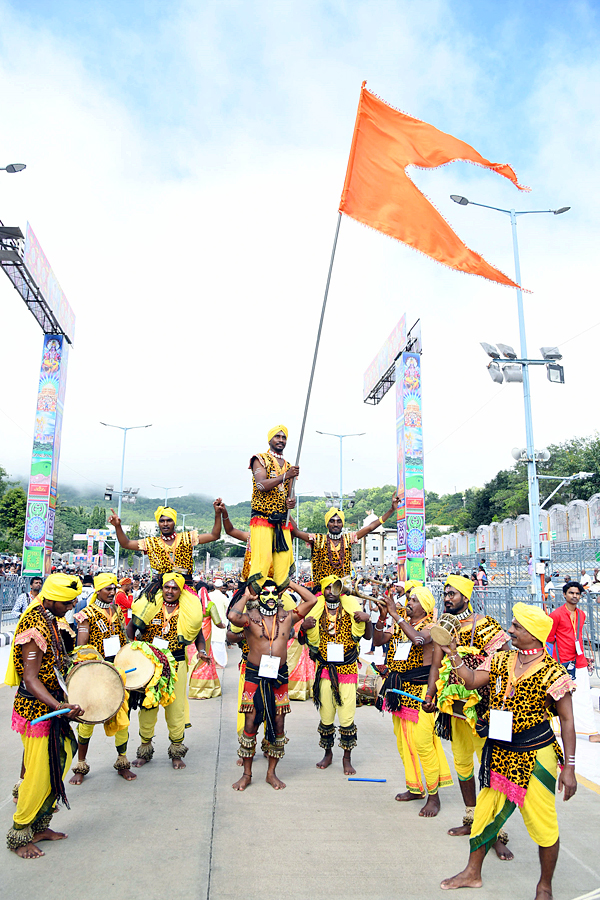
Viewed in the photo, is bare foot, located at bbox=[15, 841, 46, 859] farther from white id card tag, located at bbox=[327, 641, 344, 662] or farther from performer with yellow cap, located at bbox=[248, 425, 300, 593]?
white id card tag, located at bbox=[327, 641, 344, 662]

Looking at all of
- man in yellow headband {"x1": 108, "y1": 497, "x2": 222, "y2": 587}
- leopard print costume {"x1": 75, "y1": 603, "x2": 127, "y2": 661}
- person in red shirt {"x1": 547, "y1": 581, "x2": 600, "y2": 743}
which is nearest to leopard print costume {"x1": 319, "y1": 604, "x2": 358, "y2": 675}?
man in yellow headband {"x1": 108, "y1": 497, "x2": 222, "y2": 587}

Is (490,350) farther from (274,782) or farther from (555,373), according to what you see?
(274,782)

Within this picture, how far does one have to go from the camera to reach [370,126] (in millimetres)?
6500

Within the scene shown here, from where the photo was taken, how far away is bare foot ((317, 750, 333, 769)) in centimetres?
662

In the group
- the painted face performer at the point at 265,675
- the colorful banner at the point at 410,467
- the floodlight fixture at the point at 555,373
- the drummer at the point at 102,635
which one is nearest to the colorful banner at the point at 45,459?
the colorful banner at the point at 410,467

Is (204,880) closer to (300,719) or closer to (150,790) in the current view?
(150,790)

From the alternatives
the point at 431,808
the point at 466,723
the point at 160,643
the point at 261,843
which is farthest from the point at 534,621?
the point at 160,643

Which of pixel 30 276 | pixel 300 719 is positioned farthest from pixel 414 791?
pixel 30 276

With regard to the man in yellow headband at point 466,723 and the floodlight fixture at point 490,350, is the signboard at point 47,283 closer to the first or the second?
the floodlight fixture at point 490,350

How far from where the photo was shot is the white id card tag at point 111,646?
21.7ft

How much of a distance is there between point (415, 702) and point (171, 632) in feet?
8.35

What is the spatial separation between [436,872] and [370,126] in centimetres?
630

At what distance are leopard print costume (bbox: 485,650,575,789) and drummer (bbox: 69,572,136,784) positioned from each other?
367 centimetres

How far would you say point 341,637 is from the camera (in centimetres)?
669
